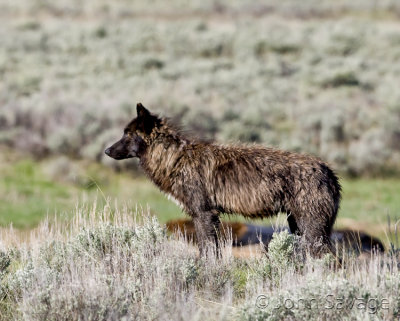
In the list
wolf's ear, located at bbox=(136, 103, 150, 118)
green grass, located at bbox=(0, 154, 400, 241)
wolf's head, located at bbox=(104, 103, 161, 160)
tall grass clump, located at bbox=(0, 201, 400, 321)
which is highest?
wolf's ear, located at bbox=(136, 103, 150, 118)

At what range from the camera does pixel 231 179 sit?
8.46m

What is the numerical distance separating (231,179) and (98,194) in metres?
9.57

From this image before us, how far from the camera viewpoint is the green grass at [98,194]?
1561cm

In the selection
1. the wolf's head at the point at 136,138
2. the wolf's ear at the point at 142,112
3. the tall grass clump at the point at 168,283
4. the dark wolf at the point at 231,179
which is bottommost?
the tall grass clump at the point at 168,283

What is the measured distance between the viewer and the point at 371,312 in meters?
5.82

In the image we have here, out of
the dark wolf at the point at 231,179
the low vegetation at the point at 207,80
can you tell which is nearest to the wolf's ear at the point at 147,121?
the dark wolf at the point at 231,179

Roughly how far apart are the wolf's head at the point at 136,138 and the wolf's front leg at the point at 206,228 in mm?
1319

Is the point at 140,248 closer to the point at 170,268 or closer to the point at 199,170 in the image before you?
the point at 170,268

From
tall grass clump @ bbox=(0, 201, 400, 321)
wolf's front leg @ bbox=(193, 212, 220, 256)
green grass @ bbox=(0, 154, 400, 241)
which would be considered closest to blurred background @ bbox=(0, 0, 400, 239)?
green grass @ bbox=(0, 154, 400, 241)

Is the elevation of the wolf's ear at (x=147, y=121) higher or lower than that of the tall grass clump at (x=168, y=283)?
higher

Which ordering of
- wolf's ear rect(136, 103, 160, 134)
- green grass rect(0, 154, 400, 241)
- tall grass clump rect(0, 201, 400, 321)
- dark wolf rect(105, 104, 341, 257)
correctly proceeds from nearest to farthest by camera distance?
1. tall grass clump rect(0, 201, 400, 321)
2. dark wolf rect(105, 104, 341, 257)
3. wolf's ear rect(136, 103, 160, 134)
4. green grass rect(0, 154, 400, 241)

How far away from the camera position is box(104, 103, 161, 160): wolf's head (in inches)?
349

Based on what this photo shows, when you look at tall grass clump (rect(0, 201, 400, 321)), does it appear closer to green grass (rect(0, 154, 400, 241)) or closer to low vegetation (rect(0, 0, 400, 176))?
low vegetation (rect(0, 0, 400, 176))

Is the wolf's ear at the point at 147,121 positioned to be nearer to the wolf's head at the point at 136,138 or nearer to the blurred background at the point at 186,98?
the wolf's head at the point at 136,138
